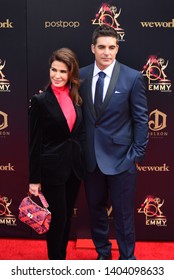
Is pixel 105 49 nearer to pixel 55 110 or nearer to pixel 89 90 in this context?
pixel 89 90

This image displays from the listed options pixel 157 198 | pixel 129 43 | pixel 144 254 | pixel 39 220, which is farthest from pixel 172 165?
pixel 39 220

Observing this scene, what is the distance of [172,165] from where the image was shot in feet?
12.5

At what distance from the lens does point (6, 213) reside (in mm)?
3996

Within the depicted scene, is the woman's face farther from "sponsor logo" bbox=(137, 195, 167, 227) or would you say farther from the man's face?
"sponsor logo" bbox=(137, 195, 167, 227)

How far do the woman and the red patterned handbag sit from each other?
0.24 ft

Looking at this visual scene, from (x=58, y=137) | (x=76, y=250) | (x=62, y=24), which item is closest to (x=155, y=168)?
(x=76, y=250)

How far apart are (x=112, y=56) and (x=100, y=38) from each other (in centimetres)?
15

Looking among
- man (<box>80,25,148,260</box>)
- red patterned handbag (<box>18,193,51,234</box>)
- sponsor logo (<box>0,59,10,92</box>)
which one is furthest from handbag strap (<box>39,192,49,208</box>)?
sponsor logo (<box>0,59,10,92</box>)

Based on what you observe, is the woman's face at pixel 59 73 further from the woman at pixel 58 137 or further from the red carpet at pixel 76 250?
the red carpet at pixel 76 250

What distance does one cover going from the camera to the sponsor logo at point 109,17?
3.52 meters

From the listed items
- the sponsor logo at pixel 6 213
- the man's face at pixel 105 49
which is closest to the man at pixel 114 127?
the man's face at pixel 105 49

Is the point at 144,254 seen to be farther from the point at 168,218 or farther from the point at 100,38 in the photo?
the point at 100,38

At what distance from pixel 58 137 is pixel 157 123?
108 centimetres
